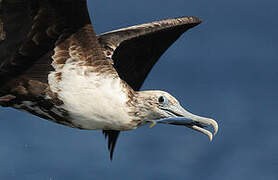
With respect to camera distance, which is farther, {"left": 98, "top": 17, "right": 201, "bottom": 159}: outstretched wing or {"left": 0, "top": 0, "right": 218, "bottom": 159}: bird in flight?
{"left": 98, "top": 17, "right": 201, "bottom": 159}: outstretched wing

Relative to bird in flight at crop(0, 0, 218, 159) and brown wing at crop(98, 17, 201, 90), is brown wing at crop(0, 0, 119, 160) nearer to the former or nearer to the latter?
bird in flight at crop(0, 0, 218, 159)

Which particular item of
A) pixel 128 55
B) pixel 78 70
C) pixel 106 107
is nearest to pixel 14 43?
pixel 78 70

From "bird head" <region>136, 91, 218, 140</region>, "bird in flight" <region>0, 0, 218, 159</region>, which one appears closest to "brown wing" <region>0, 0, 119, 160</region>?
"bird in flight" <region>0, 0, 218, 159</region>

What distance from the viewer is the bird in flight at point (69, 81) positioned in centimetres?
A: 840

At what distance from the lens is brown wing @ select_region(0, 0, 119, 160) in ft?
27.0

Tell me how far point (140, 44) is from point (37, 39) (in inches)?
125

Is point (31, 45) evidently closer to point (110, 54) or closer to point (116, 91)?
point (116, 91)

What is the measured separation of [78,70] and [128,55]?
2617 mm

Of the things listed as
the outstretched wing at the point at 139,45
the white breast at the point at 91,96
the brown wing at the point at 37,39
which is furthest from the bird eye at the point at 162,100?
the outstretched wing at the point at 139,45

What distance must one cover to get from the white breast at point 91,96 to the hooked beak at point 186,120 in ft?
1.76

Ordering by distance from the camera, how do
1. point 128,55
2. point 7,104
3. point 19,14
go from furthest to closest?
point 128,55 → point 7,104 → point 19,14

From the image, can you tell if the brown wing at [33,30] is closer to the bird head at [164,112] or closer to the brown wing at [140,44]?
the bird head at [164,112]

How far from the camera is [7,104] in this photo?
9047 millimetres

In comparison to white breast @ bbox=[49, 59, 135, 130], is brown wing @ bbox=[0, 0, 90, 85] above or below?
above
